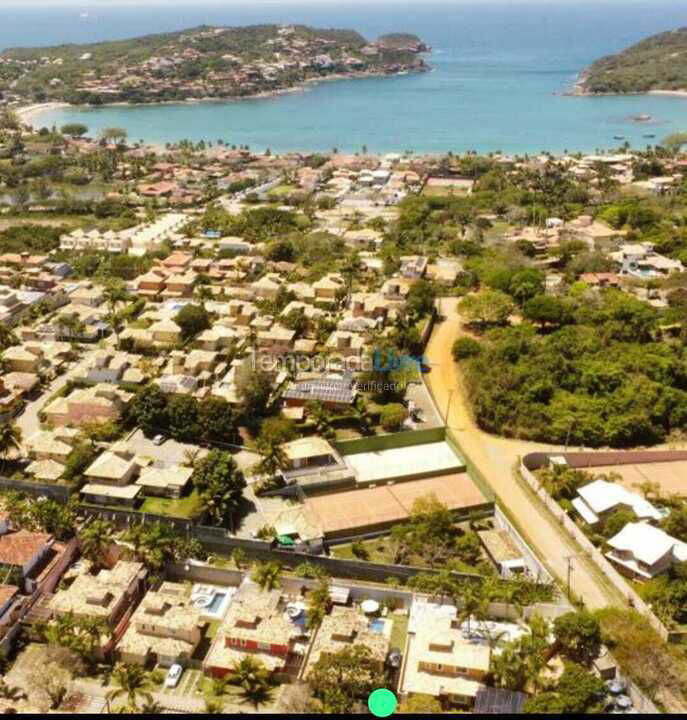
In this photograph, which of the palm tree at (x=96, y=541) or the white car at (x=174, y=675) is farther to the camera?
the palm tree at (x=96, y=541)

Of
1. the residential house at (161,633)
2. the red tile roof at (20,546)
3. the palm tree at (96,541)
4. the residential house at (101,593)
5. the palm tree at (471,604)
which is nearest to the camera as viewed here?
the residential house at (161,633)

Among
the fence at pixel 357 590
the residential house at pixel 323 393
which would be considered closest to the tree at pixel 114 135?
the residential house at pixel 323 393

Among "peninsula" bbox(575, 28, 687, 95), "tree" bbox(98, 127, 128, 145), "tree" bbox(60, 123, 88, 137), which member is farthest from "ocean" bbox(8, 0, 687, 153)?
"tree" bbox(60, 123, 88, 137)

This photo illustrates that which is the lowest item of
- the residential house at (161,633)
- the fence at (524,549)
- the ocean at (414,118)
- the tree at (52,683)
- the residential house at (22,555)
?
the ocean at (414,118)

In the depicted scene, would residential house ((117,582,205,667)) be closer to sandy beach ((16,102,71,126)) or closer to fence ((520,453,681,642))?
fence ((520,453,681,642))

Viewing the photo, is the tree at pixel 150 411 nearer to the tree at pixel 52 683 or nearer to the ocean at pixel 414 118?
the tree at pixel 52 683

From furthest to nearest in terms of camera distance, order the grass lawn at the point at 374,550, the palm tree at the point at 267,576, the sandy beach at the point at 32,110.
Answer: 1. the sandy beach at the point at 32,110
2. the grass lawn at the point at 374,550
3. the palm tree at the point at 267,576

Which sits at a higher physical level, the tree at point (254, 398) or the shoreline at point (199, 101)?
the tree at point (254, 398)

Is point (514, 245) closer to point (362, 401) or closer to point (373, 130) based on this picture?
point (362, 401)

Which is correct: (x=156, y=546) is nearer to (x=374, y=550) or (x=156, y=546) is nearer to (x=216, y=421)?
(x=374, y=550)
